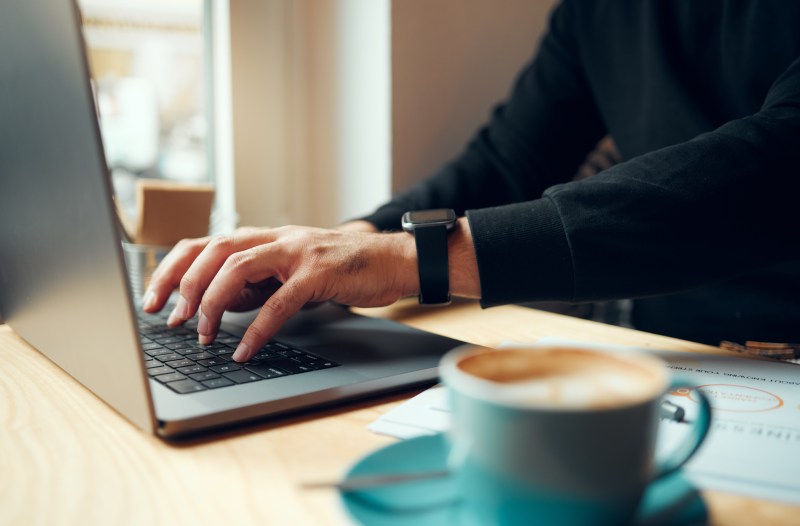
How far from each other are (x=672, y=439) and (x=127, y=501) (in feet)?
1.04

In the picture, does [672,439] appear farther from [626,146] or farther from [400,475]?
[626,146]

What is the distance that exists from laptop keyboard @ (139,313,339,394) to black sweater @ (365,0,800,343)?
0.19m

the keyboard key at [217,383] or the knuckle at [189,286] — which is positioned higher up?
the knuckle at [189,286]

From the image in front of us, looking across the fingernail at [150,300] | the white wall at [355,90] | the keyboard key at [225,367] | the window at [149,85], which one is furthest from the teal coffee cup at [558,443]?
the window at [149,85]

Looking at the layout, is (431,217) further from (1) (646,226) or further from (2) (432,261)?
(1) (646,226)

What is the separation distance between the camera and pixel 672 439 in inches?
17.0

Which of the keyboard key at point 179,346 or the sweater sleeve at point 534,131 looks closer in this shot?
the keyboard key at point 179,346

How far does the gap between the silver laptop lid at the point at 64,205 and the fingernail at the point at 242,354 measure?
0.10m

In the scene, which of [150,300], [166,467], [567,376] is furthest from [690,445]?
[150,300]

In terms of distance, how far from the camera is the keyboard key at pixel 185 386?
0.49 metres

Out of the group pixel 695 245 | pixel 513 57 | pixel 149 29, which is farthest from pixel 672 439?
pixel 149 29

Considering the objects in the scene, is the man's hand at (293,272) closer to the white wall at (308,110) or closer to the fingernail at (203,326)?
the fingernail at (203,326)

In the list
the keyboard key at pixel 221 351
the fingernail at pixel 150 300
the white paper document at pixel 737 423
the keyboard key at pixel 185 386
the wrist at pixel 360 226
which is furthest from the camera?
the wrist at pixel 360 226

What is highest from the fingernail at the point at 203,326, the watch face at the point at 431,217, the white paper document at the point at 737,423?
the watch face at the point at 431,217
